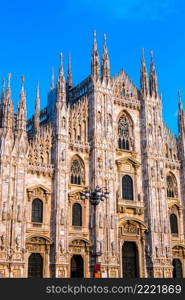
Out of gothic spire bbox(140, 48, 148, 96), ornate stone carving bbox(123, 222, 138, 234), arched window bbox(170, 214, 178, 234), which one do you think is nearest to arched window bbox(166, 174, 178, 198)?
arched window bbox(170, 214, 178, 234)

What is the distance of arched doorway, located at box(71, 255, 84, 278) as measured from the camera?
41.7 m

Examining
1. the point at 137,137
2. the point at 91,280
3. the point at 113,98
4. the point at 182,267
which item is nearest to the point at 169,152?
the point at 137,137

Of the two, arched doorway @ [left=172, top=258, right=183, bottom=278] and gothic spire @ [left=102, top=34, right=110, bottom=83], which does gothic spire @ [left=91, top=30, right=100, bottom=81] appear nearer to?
gothic spire @ [left=102, top=34, right=110, bottom=83]

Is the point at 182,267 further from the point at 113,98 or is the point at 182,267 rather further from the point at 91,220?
the point at 113,98

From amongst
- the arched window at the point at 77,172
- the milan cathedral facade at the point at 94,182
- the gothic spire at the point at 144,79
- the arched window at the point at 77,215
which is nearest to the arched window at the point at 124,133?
the milan cathedral facade at the point at 94,182

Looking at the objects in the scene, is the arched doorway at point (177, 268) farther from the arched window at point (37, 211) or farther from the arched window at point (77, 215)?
the arched window at point (37, 211)

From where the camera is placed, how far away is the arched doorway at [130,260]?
44.8 m

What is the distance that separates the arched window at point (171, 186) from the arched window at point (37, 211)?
16.0 meters

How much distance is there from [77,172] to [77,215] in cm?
431

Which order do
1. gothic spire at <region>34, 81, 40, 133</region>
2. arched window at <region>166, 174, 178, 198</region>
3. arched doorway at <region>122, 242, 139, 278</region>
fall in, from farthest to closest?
gothic spire at <region>34, 81, 40, 133</region>, arched window at <region>166, 174, 178, 198</region>, arched doorway at <region>122, 242, 139, 278</region>

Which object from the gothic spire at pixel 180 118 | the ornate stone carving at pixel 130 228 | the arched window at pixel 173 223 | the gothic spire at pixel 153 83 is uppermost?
the gothic spire at pixel 153 83

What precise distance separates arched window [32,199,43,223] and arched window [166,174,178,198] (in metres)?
16.0

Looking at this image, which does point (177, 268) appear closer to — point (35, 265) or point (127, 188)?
point (127, 188)

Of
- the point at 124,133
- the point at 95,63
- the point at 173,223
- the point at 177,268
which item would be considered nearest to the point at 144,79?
the point at 95,63
